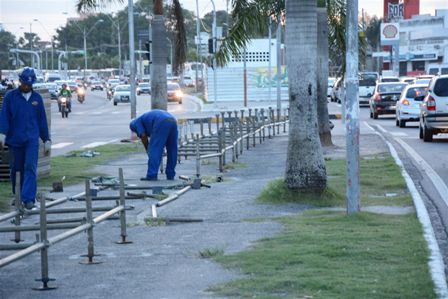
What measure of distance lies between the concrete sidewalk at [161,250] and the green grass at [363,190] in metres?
0.35

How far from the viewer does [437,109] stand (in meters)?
29.8

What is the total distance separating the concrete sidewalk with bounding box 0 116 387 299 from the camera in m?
9.12

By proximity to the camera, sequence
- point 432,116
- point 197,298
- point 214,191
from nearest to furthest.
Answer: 1. point 197,298
2. point 214,191
3. point 432,116

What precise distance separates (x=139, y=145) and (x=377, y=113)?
19014mm

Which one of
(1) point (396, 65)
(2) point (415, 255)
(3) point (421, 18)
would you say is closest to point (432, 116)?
(2) point (415, 255)

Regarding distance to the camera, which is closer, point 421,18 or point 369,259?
point 369,259

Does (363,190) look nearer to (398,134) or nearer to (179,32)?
(179,32)

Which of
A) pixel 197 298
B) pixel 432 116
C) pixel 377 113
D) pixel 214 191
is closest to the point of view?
pixel 197 298

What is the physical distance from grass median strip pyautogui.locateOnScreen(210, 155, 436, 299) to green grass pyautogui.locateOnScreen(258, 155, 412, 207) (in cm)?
72

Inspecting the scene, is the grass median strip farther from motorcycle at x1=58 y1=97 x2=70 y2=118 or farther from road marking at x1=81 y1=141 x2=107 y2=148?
motorcycle at x1=58 y1=97 x2=70 y2=118

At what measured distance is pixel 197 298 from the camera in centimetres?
859

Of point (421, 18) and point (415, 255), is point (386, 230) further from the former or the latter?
point (421, 18)

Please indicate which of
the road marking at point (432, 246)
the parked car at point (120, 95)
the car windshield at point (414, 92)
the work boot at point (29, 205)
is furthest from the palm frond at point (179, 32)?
the parked car at point (120, 95)

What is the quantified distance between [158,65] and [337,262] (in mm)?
21558
